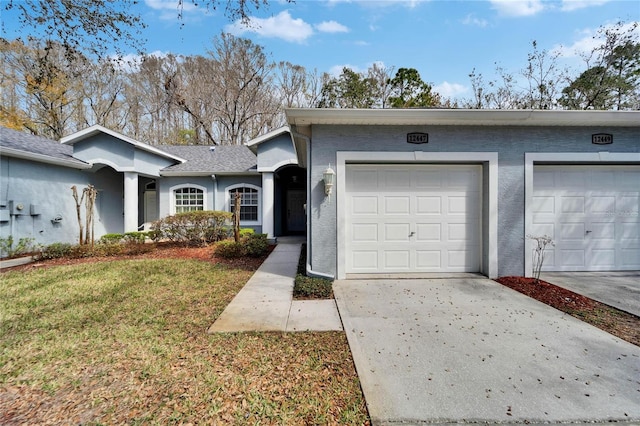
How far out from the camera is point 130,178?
11.5m

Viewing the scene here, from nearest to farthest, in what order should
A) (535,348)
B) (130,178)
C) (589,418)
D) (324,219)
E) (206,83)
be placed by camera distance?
(589,418) → (535,348) → (324,219) → (130,178) → (206,83)

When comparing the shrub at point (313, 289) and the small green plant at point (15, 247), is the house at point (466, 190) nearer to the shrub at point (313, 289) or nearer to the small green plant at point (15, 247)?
the shrub at point (313, 289)

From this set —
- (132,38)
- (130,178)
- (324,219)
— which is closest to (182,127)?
(130,178)

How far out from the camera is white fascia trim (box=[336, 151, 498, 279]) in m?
5.81

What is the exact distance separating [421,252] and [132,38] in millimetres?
7398

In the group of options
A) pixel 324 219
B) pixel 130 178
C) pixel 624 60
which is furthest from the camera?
pixel 624 60

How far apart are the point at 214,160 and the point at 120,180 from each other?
16.5ft

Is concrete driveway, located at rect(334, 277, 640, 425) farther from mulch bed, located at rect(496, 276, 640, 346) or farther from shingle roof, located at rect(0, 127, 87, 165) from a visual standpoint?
shingle roof, located at rect(0, 127, 87, 165)

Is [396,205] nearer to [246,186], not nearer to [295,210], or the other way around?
[246,186]

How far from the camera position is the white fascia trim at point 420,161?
19.1ft

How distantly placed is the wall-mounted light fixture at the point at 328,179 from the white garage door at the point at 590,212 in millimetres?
4645

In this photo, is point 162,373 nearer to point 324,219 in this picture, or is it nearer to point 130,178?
point 324,219

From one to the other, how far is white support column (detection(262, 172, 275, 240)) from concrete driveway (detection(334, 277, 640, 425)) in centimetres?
771

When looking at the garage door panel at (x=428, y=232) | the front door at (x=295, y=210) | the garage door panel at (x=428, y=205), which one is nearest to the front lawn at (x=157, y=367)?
the garage door panel at (x=428, y=232)
